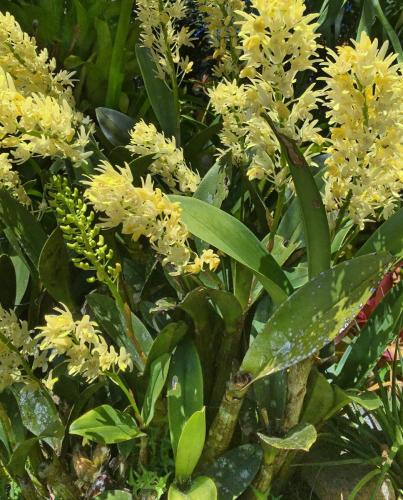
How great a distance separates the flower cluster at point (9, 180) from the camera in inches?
39.0

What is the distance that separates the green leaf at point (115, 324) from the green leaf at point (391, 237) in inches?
16.6

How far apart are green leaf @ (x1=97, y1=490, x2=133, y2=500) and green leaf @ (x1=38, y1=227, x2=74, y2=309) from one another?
0.35 m

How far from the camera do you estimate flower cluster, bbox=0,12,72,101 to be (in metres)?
1.01

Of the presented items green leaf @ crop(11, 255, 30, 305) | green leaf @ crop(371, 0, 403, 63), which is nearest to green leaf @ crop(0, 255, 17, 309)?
green leaf @ crop(11, 255, 30, 305)

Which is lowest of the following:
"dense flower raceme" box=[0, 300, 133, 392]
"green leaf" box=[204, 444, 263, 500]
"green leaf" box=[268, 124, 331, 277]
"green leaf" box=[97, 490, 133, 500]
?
"green leaf" box=[97, 490, 133, 500]

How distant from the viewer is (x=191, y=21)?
7.04ft

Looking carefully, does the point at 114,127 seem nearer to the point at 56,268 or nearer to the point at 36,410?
the point at 56,268

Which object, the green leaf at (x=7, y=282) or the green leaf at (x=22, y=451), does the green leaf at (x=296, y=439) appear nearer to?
the green leaf at (x=22, y=451)

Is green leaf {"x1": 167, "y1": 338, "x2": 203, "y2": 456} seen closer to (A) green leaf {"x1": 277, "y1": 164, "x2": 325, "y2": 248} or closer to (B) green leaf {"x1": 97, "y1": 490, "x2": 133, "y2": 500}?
(B) green leaf {"x1": 97, "y1": 490, "x2": 133, "y2": 500}

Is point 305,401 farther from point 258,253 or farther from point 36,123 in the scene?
point 36,123

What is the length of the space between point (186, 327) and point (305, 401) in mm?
240

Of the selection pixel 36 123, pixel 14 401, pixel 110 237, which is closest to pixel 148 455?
pixel 14 401

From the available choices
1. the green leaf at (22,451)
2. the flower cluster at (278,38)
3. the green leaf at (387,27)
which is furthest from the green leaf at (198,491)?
the green leaf at (387,27)

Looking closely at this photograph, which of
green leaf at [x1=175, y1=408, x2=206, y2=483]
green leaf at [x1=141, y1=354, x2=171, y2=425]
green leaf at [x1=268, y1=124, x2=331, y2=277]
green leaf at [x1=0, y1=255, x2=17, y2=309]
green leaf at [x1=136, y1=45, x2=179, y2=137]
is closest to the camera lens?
green leaf at [x1=268, y1=124, x2=331, y2=277]
